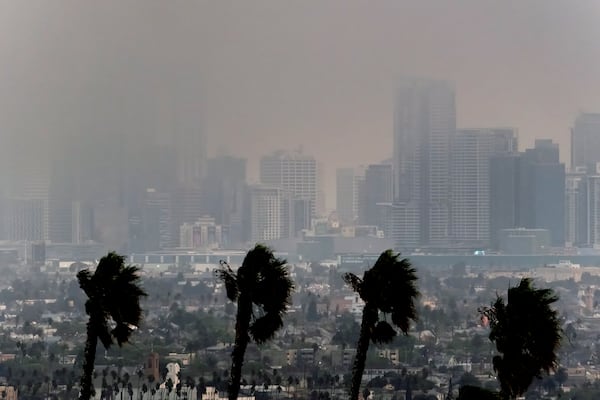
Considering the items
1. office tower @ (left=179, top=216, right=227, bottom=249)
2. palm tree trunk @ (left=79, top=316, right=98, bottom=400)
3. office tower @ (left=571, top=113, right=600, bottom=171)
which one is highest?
office tower @ (left=571, top=113, right=600, bottom=171)

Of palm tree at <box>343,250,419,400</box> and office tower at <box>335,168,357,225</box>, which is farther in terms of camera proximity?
office tower at <box>335,168,357,225</box>

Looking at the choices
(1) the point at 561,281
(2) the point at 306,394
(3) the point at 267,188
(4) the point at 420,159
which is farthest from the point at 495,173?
(2) the point at 306,394

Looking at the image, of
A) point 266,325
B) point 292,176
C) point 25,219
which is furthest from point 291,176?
point 266,325

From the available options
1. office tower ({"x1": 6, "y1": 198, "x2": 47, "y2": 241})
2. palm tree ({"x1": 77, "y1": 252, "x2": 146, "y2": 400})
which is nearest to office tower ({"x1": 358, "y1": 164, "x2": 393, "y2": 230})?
office tower ({"x1": 6, "y1": 198, "x2": 47, "y2": 241})

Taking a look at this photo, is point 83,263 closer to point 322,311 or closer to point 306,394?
point 322,311

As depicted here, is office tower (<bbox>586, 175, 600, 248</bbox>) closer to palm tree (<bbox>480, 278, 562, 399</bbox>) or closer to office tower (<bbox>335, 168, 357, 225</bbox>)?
office tower (<bbox>335, 168, 357, 225</bbox>)
